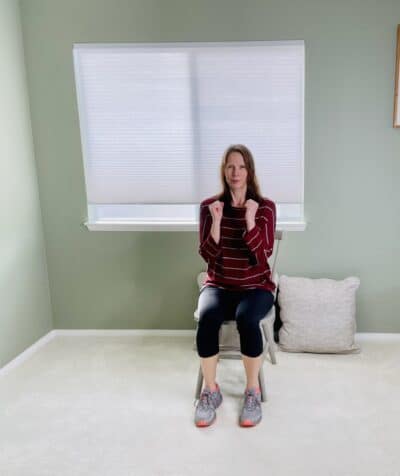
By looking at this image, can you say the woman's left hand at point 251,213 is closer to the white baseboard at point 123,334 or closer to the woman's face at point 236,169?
the woman's face at point 236,169

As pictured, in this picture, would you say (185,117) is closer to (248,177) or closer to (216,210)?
(248,177)

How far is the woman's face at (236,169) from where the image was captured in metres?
2.29

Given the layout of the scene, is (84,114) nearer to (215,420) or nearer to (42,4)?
(42,4)

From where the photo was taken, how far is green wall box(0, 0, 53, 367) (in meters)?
2.59

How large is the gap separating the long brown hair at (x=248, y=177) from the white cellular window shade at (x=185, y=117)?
40cm

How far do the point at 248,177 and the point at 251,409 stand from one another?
1.17 metres

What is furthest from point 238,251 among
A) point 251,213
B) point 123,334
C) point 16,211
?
point 16,211

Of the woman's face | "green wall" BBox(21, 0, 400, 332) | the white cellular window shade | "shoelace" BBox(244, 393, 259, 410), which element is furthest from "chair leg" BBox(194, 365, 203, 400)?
the white cellular window shade

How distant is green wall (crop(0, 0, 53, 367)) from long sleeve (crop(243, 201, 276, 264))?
4.77 feet

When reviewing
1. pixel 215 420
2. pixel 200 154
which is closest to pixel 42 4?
pixel 200 154

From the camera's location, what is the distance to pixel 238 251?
2.29 m

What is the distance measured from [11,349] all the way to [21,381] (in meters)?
0.25

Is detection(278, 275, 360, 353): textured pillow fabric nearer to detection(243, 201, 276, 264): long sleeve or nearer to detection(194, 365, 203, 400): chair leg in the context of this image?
detection(243, 201, 276, 264): long sleeve

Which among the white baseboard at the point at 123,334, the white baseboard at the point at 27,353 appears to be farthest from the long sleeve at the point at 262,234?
the white baseboard at the point at 27,353
